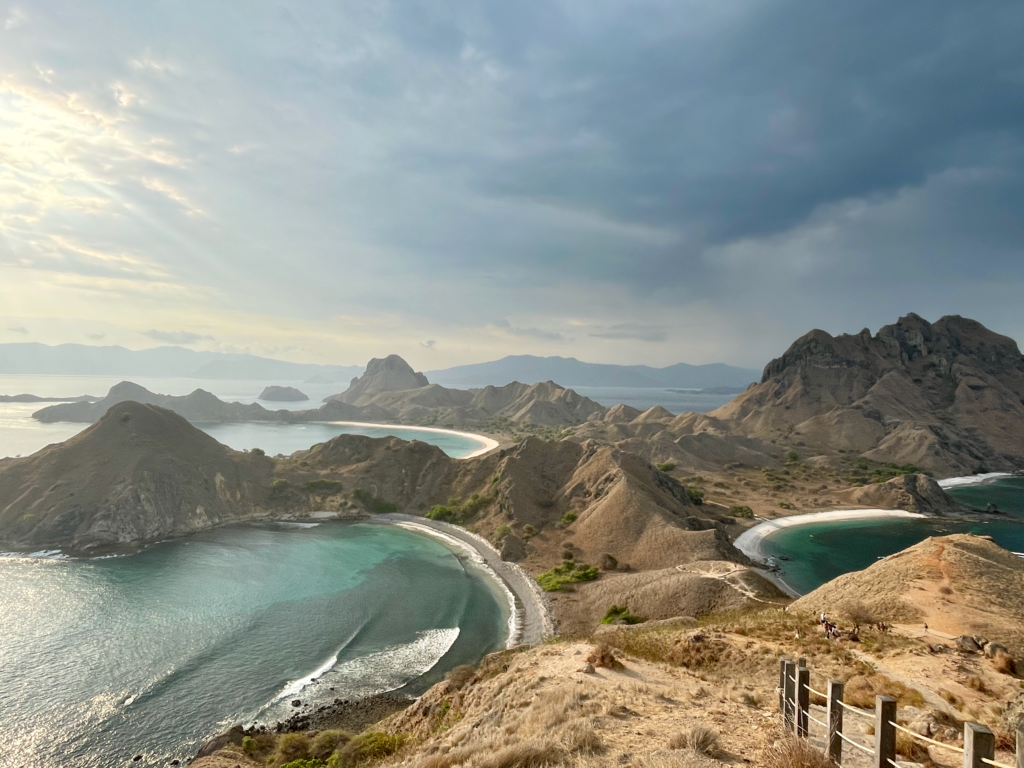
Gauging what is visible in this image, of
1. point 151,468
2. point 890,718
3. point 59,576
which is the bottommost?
point 59,576

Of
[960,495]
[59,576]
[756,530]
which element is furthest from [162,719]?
[960,495]

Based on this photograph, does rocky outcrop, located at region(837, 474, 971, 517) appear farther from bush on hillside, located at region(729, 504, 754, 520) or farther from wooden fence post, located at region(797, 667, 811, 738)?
wooden fence post, located at region(797, 667, 811, 738)

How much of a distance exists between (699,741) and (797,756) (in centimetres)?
334

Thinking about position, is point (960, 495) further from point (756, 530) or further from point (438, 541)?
point (438, 541)

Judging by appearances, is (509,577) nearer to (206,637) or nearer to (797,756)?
(206,637)

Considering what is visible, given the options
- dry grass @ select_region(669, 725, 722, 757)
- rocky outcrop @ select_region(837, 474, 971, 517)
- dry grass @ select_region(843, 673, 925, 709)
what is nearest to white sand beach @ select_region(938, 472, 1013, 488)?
rocky outcrop @ select_region(837, 474, 971, 517)

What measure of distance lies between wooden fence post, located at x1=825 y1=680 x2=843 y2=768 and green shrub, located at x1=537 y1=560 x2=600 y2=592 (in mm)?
36746

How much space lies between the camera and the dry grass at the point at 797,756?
8.15 m

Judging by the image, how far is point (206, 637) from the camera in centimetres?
3550

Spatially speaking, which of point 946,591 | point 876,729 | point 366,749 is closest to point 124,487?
point 366,749

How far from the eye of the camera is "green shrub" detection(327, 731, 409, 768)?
785 inches

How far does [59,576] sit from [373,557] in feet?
98.7

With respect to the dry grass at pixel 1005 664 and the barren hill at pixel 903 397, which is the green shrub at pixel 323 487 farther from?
the barren hill at pixel 903 397

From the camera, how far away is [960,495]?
90.6 meters
